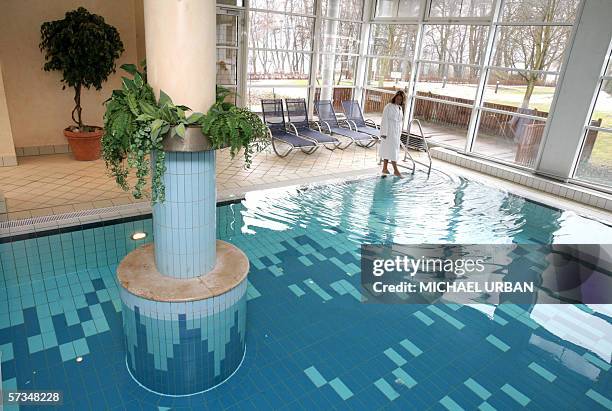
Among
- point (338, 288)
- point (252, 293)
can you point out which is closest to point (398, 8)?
point (338, 288)

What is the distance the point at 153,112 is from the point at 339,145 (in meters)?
6.70

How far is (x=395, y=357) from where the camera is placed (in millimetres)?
2965

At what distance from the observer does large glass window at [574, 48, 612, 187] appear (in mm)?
6281

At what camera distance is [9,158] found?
5.65 m

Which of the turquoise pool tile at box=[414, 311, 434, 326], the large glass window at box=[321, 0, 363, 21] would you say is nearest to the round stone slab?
the turquoise pool tile at box=[414, 311, 434, 326]

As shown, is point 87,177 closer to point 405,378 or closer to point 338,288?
point 338,288

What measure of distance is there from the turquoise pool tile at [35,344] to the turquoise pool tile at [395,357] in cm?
229

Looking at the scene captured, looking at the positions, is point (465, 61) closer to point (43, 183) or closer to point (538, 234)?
point (538, 234)

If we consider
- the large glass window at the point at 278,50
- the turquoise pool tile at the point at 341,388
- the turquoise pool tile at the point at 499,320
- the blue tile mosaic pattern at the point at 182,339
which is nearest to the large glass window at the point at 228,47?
the large glass window at the point at 278,50

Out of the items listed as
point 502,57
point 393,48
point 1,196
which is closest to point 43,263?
point 1,196

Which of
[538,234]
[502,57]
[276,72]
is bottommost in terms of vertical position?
[538,234]

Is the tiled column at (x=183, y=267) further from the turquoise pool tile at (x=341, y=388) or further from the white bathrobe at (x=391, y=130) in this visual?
the white bathrobe at (x=391, y=130)

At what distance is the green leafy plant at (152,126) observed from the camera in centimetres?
210

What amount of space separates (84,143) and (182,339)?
4637 millimetres
